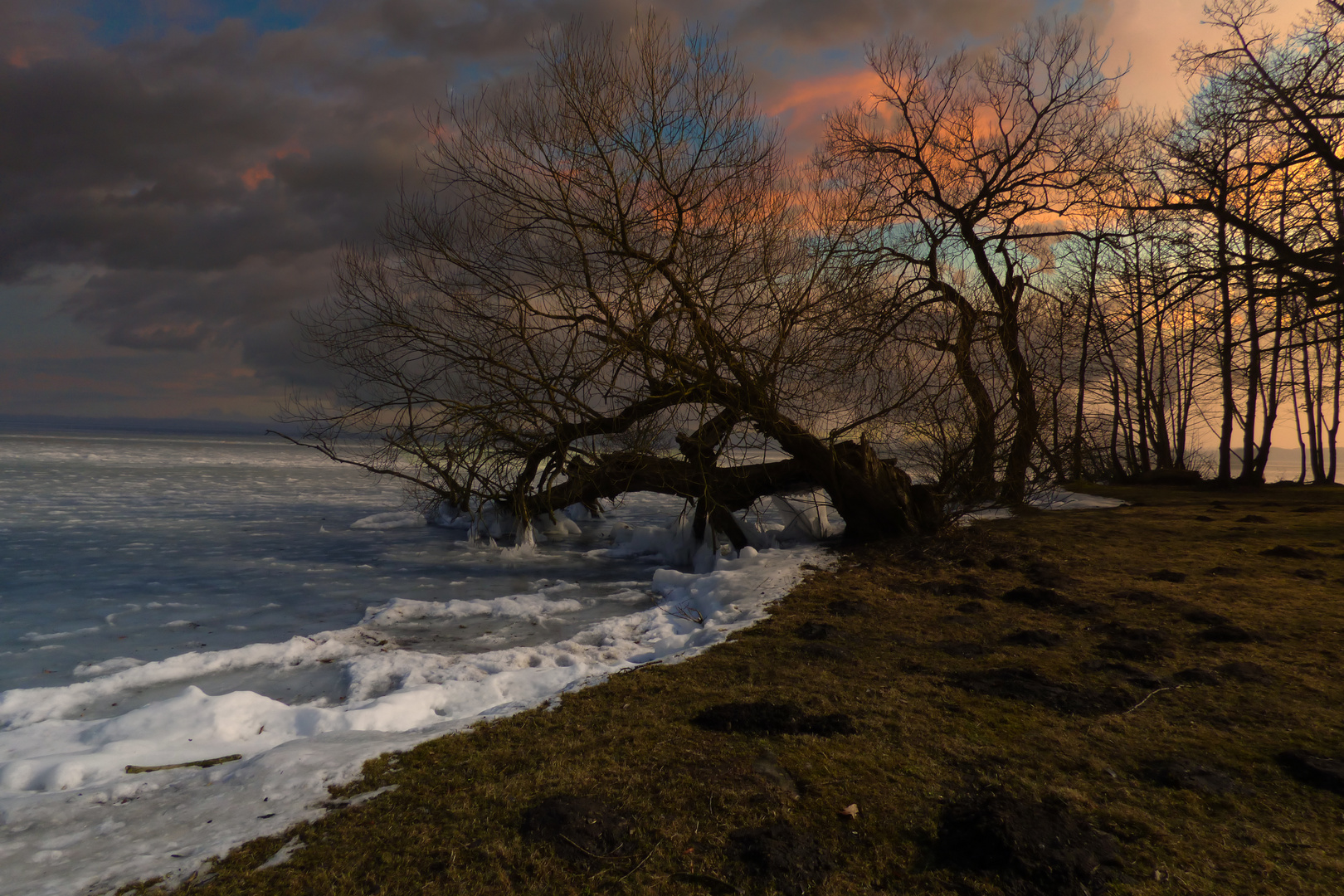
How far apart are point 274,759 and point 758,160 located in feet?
25.7

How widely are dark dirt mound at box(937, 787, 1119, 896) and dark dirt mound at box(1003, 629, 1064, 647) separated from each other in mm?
2652

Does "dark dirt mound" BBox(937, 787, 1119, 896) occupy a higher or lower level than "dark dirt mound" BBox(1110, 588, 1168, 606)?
lower

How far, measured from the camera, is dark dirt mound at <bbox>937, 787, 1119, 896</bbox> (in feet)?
7.45

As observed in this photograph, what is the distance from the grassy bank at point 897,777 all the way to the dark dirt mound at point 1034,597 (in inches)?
22.5

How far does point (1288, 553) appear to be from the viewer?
853cm

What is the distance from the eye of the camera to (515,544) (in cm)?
1243

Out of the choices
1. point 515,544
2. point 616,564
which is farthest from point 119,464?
point 616,564

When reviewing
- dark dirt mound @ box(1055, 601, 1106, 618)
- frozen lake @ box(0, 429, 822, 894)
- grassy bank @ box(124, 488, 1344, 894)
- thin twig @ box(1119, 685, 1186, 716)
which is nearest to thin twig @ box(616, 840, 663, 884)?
grassy bank @ box(124, 488, 1344, 894)

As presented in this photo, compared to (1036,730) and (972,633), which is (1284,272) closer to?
(972,633)

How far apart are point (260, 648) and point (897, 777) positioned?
18.7ft

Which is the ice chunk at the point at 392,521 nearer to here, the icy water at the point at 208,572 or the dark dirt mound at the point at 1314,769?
the icy water at the point at 208,572

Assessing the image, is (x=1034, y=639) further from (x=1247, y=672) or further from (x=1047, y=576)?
(x=1047, y=576)

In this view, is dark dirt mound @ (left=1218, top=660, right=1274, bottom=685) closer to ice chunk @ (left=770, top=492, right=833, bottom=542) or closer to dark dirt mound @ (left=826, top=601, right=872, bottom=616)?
dark dirt mound @ (left=826, top=601, right=872, bottom=616)

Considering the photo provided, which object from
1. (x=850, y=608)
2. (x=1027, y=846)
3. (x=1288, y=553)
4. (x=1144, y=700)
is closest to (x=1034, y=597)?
(x=850, y=608)
